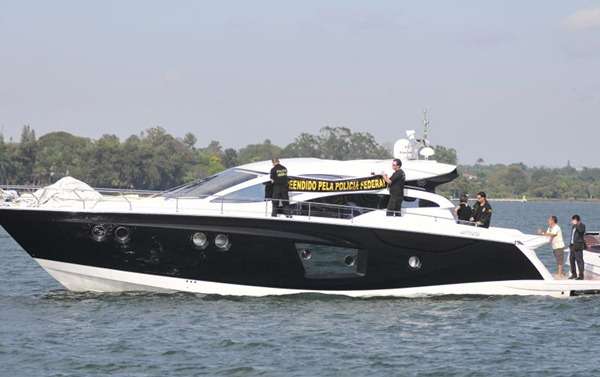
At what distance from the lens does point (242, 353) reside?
60.2 ft

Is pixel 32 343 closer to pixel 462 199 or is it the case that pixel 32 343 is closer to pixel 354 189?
pixel 354 189

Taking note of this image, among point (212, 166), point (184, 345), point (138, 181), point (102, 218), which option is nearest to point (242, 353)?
point (184, 345)

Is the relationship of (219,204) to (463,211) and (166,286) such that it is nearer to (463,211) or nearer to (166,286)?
(166,286)

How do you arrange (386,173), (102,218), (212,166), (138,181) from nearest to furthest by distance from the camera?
(102,218)
(386,173)
(138,181)
(212,166)

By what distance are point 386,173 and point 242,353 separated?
651 cm

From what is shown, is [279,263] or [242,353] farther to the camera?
[279,263]

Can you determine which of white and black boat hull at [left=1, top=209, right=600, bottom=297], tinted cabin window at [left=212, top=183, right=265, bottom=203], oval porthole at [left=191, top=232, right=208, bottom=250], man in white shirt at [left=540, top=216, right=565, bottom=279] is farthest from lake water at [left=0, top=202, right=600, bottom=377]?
tinted cabin window at [left=212, top=183, right=265, bottom=203]

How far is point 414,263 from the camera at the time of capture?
22656 millimetres

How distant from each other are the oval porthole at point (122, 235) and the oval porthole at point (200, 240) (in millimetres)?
1185

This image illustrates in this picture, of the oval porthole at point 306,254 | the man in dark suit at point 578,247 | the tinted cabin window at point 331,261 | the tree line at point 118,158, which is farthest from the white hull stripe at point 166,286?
the tree line at point 118,158

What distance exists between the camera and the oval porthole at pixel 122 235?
2183 cm

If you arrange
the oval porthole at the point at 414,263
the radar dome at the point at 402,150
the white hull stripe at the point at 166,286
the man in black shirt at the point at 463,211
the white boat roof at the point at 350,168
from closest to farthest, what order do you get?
1. the white hull stripe at the point at 166,286
2. the oval porthole at the point at 414,263
3. the white boat roof at the point at 350,168
4. the man in black shirt at the point at 463,211
5. the radar dome at the point at 402,150

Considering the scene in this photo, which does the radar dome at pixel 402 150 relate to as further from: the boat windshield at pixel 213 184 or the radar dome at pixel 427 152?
the boat windshield at pixel 213 184

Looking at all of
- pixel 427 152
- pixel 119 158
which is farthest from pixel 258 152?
pixel 427 152
